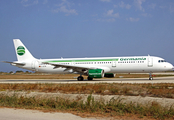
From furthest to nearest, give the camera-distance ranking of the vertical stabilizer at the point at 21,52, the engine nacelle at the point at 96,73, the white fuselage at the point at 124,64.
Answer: the vertical stabilizer at the point at 21,52
the white fuselage at the point at 124,64
the engine nacelle at the point at 96,73

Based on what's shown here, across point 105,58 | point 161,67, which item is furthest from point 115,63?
point 161,67

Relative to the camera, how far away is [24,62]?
3238 cm

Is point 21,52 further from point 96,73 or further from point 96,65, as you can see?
point 96,73

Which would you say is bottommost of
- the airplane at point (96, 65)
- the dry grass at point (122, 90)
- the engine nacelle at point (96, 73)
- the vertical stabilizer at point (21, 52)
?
the dry grass at point (122, 90)

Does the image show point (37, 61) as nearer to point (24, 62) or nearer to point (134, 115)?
point (24, 62)

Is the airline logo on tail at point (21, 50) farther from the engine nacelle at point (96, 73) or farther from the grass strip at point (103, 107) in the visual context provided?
the grass strip at point (103, 107)

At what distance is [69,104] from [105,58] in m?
20.0

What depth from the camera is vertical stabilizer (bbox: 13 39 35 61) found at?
32.9 metres

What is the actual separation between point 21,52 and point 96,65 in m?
13.5

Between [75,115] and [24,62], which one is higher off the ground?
[24,62]

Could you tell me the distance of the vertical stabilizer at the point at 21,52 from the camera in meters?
32.9

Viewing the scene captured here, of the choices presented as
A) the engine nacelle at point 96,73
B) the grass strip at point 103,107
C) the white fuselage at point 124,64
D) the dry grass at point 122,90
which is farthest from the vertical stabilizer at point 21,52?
the grass strip at point 103,107

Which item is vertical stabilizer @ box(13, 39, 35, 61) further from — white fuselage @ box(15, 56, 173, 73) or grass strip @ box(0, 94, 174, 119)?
grass strip @ box(0, 94, 174, 119)

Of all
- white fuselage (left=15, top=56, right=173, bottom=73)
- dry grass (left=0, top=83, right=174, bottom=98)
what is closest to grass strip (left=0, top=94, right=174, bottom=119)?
dry grass (left=0, top=83, right=174, bottom=98)
